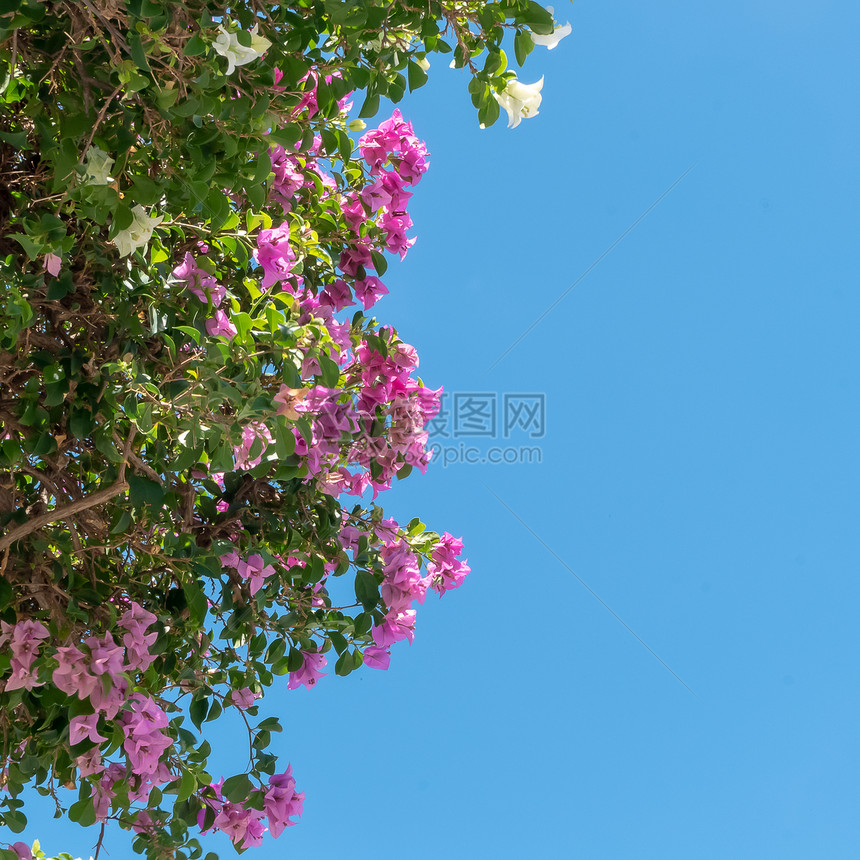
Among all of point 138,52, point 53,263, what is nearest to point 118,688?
point 53,263

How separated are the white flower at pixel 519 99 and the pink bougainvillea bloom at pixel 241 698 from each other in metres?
1.74

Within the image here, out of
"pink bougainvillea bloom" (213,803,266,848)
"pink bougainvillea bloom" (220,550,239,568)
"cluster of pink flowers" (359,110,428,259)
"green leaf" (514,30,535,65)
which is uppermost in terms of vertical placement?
"cluster of pink flowers" (359,110,428,259)

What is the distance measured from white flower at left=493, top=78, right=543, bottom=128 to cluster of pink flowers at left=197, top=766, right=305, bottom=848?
1.91 metres

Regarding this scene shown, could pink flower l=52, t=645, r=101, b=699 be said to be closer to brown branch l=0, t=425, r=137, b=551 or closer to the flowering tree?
the flowering tree

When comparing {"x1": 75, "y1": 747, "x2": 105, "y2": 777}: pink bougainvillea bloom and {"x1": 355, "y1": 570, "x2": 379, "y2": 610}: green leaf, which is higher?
{"x1": 355, "y1": 570, "x2": 379, "y2": 610}: green leaf

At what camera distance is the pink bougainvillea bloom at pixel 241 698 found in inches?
93.1

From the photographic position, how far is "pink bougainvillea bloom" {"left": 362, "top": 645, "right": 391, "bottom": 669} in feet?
7.80

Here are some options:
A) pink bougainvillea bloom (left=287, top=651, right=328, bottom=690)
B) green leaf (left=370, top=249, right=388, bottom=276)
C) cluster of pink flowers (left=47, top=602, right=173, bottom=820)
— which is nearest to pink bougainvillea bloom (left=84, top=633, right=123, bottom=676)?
cluster of pink flowers (left=47, top=602, right=173, bottom=820)

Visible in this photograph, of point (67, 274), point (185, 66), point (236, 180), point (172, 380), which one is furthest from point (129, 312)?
point (185, 66)

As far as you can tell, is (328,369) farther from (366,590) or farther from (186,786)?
(186,786)

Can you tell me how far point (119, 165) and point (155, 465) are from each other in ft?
2.60

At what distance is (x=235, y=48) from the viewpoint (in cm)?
148

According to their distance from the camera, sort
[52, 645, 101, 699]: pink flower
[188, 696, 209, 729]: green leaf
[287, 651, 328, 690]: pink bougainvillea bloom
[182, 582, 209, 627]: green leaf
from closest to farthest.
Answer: [52, 645, 101, 699]: pink flower < [182, 582, 209, 627]: green leaf < [188, 696, 209, 729]: green leaf < [287, 651, 328, 690]: pink bougainvillea bloom

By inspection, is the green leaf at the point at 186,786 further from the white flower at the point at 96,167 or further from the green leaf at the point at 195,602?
the white flower at the point at 96,167
